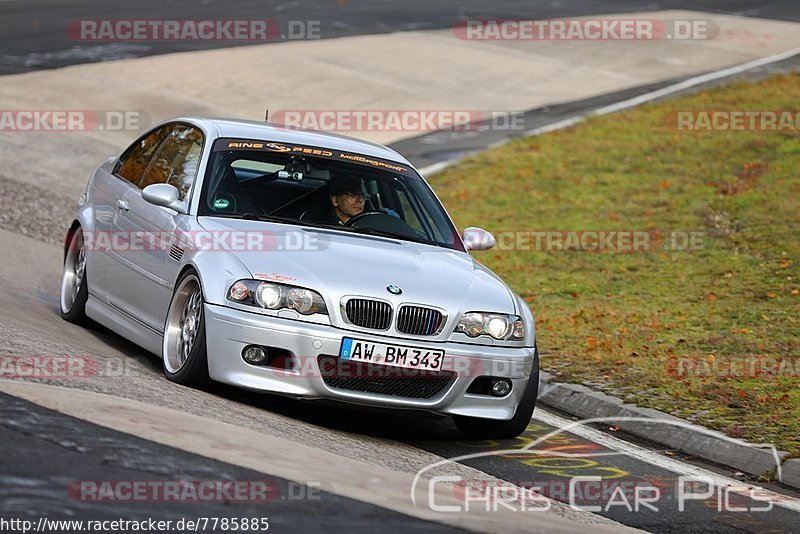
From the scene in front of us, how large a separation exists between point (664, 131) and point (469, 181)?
4.73 metres

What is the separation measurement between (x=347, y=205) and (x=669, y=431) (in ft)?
8.30

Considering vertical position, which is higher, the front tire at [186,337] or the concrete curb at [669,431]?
the front tire at [186,337]

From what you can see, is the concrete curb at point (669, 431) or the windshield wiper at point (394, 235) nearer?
the concrete curb at point (669, 431)

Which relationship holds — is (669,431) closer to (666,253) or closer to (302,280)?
(302,280)

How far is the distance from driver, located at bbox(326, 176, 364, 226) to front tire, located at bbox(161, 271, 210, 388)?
122 centimetres

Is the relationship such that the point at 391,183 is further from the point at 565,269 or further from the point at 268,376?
the point at 565,269

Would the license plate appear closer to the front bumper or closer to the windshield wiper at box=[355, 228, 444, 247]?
the front bumper

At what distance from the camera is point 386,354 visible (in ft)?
24.9

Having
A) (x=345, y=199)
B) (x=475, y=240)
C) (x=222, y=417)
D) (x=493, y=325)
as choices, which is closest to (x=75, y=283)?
(x=345, y=199)

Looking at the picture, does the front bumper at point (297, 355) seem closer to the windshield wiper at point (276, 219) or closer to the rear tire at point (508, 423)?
the rear tire at point (508, 423)

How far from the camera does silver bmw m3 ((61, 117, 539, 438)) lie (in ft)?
25.1

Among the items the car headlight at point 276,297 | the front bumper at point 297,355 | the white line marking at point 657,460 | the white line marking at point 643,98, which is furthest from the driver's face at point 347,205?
the white line marking at point 643,98

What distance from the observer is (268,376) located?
25.1 ft

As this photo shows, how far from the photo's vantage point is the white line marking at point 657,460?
767 cm
